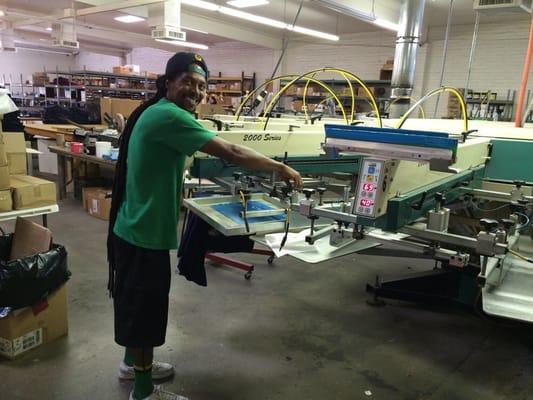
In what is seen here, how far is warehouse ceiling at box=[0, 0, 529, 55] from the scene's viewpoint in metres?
7.14

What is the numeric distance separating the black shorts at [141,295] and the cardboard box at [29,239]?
0.77 m

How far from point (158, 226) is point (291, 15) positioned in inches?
308

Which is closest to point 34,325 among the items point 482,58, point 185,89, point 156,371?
point 156,371

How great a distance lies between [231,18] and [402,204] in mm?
8528

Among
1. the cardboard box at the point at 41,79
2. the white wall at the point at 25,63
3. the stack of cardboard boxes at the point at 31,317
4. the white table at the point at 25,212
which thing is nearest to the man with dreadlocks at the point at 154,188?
the stack of cardboard boxes at the point at 31,317

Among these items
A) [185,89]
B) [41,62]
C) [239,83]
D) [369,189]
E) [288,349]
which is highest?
[41,62]

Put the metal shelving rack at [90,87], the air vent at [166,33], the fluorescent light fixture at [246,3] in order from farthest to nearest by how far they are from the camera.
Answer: the metal shelving rack at [90,87] < the fluorescent light fixture at [246,3] < the air vent at [166,33]

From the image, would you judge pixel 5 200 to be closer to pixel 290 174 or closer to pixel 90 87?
pixel 290 174

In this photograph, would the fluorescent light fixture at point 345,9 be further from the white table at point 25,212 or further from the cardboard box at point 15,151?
the white table at point 25,212

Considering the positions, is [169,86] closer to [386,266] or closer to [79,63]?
[386,266]

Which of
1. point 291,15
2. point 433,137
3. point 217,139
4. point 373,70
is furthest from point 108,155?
point 373,70

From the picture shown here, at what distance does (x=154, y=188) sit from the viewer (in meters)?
1.55

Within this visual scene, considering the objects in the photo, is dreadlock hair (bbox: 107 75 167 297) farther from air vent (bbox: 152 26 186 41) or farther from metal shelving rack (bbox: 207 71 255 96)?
metal shelving rack (bbox: 207 71 255 96)

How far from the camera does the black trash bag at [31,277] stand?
196 cm
